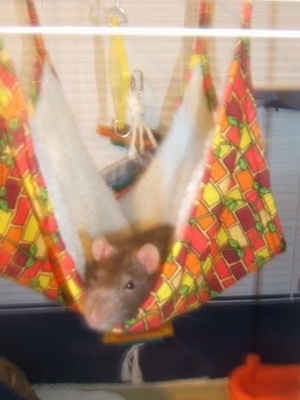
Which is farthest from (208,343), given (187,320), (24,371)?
(24,371)

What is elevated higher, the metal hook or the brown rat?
the metal hook

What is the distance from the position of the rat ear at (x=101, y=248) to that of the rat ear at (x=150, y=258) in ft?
0.14

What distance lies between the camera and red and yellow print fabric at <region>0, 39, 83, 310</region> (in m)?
0.90

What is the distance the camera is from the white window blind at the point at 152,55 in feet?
3.63

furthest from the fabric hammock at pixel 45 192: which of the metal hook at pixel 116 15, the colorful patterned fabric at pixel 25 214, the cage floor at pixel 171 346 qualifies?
the cage floor at pixel 171 346

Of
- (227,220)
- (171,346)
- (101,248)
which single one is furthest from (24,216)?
(171,346)

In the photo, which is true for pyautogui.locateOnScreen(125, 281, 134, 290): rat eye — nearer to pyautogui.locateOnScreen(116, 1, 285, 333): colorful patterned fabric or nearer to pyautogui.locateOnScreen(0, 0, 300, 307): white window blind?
pyautogui.locateOnScreen(116, 1, 285, 333): colorful patterned fabric

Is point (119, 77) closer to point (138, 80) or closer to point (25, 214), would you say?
point (138, 80)

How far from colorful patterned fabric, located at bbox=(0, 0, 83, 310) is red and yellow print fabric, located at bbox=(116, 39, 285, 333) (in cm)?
11

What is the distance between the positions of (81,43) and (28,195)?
31 centimetres

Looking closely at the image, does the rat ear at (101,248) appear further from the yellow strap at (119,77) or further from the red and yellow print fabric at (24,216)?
the yellow strap at (119,77)

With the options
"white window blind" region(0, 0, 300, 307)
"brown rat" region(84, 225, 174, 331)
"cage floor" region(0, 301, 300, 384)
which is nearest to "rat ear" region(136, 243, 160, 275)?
"brown rat" region(84, 225, 174, 331)

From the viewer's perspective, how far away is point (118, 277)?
0.98 metres

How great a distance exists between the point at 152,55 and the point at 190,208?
0.31 m
